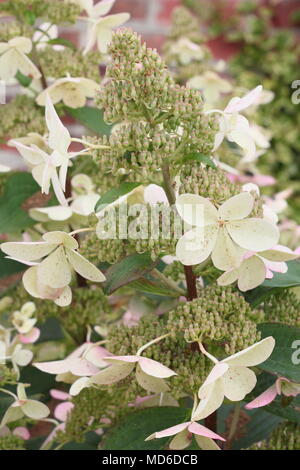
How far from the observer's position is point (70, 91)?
0.74 m

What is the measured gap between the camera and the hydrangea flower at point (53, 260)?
0.54m

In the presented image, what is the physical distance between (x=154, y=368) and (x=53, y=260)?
11 cm

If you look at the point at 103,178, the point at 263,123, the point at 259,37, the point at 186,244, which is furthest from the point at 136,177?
the point at 259,37

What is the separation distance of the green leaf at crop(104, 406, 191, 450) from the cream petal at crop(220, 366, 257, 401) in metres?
0.10

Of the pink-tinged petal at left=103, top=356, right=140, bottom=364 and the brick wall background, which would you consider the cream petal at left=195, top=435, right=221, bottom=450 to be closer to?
the pink-tinged petal at left=103, top=356, right=140, bottom=364

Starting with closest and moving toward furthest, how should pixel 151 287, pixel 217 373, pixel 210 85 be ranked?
pixel 217 373 → pixel 151 287 → pixel 210 85

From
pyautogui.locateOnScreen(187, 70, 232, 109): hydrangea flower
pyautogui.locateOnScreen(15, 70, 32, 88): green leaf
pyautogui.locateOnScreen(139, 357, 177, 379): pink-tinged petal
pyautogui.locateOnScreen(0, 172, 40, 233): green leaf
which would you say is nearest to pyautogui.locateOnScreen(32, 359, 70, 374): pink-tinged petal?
pyautogui.locateOnScreen(139, 357, 177, 379): pink-tinged petal

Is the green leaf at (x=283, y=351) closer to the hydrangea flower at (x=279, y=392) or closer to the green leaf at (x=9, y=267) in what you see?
the hydrangea flower at (x=279, y=392)

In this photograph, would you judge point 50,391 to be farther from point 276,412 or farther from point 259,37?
point 259,37

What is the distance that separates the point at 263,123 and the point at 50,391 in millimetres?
845

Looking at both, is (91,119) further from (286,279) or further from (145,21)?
(145,21)

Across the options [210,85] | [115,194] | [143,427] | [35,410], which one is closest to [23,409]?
[35,410]

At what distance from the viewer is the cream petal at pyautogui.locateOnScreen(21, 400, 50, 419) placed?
65cm

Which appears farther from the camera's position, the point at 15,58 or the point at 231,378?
the point at 15,58
